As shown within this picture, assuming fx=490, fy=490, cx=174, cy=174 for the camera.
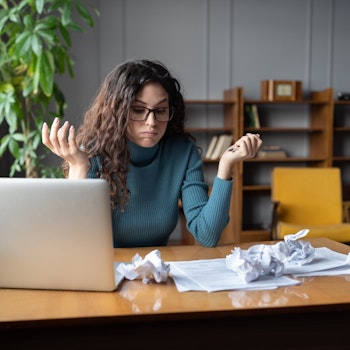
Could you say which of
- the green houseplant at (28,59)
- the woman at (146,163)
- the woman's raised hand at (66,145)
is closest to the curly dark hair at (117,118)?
the woman at (146,163)

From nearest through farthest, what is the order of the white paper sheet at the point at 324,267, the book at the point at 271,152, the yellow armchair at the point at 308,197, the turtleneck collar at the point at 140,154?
1. the white paper sheet at the point at 324,267
2. the turtleneck collar at the point at 140,154
3. the yellow armchair at the point at 308,197
4. the book at the point at 271,152

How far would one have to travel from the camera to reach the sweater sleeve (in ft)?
5.46

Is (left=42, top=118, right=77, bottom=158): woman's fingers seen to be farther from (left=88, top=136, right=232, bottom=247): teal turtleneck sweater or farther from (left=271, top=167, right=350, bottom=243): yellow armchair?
(left=271, top=167, right=350, bottom=243): yellow armchair

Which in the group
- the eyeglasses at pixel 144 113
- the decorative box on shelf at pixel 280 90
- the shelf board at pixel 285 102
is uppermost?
the decorative box on shelf at pixel 280 90

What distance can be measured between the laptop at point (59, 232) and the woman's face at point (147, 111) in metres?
0.64

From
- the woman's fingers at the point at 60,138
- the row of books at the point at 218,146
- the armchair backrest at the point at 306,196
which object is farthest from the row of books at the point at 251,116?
the woman's fingers at the point at 60,138

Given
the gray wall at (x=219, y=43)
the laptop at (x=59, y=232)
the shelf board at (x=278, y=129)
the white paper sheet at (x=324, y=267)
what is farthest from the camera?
the shelf board at (x=278, y=129)

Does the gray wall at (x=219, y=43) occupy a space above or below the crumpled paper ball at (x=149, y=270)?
above

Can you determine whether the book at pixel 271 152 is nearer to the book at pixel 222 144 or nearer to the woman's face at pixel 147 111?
the book at pixel 222 144

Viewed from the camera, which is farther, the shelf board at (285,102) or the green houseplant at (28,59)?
the shelf board at (285,102)

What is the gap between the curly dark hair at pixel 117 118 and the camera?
168cm

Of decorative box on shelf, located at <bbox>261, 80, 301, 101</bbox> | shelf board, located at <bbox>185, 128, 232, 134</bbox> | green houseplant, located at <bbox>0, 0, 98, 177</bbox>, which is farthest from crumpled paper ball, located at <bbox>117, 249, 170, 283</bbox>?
decorative box on shelf, located at <bbox>261, 80, 301, 101</bbox>

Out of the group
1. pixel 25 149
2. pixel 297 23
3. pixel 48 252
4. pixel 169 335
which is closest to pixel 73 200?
pixel 48 252

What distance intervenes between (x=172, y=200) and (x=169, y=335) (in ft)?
2.68
